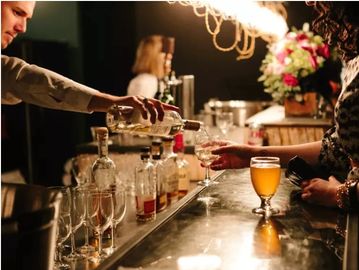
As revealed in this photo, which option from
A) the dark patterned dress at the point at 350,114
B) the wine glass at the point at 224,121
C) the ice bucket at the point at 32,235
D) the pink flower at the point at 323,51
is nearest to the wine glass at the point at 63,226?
the ice bucket at the point at 32,235

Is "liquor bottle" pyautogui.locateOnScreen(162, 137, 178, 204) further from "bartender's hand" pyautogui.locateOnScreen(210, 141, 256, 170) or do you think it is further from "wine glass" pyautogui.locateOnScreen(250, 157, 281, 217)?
"wine glass" pyautogui.locateOnScreen(250, 157, 281, 217)

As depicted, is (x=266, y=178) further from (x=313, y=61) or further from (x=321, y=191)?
(x=313, y=61)

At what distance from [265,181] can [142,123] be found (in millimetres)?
614

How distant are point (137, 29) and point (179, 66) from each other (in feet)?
2.30

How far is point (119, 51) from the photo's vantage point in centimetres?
620

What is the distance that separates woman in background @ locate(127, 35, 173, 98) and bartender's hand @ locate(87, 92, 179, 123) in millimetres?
2623

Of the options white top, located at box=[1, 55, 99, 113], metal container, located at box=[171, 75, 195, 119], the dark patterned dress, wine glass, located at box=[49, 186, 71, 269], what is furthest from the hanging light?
wine glass, located at box=[49, 186, 71, 269]

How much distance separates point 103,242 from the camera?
1524 millimetres

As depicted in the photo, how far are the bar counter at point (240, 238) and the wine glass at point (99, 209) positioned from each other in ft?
0.30

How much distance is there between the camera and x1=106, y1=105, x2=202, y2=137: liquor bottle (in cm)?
178

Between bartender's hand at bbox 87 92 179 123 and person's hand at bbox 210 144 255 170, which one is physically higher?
bartender's hand at bbox 87 92 179 123

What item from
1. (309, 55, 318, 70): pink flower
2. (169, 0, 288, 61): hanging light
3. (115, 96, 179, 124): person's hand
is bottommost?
(115, 96, 179, 124): person's hand

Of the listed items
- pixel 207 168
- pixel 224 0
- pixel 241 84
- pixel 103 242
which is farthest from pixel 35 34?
pixel 103 242

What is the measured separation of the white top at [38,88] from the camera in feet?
5.40
